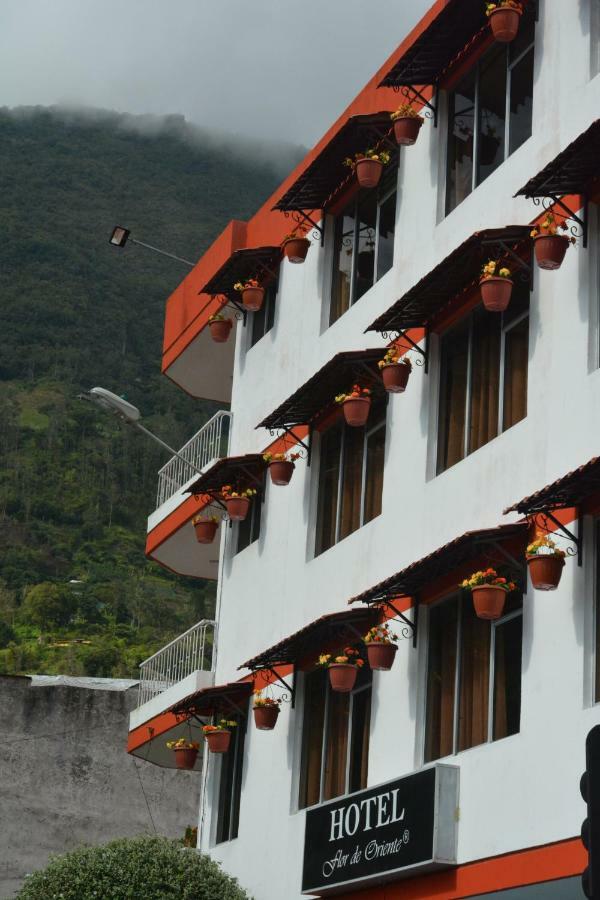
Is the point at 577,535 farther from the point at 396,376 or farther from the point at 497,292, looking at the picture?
the point at 396,376

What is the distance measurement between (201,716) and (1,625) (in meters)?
39.3

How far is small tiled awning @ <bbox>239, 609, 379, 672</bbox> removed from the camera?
1777 cm

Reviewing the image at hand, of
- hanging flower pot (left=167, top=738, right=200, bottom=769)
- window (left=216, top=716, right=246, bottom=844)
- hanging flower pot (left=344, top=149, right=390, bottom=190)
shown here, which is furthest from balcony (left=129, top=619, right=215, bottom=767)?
hanging flower pot (left=344, top=149, right=390, bottom=190)

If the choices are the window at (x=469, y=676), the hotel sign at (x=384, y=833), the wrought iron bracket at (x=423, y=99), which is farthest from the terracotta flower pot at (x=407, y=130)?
the hotel sign at (x=384, y=833)

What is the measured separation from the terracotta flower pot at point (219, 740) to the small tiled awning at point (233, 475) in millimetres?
3277

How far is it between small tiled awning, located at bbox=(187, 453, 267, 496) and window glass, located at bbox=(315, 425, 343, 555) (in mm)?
1395

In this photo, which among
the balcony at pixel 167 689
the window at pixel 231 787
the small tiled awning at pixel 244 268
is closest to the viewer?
the window at pixel 231 787

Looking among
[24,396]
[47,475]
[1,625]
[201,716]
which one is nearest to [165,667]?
[201,716]

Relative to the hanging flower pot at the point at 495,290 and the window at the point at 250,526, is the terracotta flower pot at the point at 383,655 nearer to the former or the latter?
the hanging flower pot at the point at 495,290

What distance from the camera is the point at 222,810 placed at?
21.8 metres

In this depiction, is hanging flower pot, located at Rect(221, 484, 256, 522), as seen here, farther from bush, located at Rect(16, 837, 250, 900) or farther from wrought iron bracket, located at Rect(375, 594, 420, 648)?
wrought iron bracket, located at Rect(375, 594, 420, 648)

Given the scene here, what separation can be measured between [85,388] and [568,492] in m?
67.5

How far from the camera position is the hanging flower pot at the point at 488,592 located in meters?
14.6

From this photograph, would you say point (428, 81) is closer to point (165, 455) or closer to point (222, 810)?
point (222, 810)
